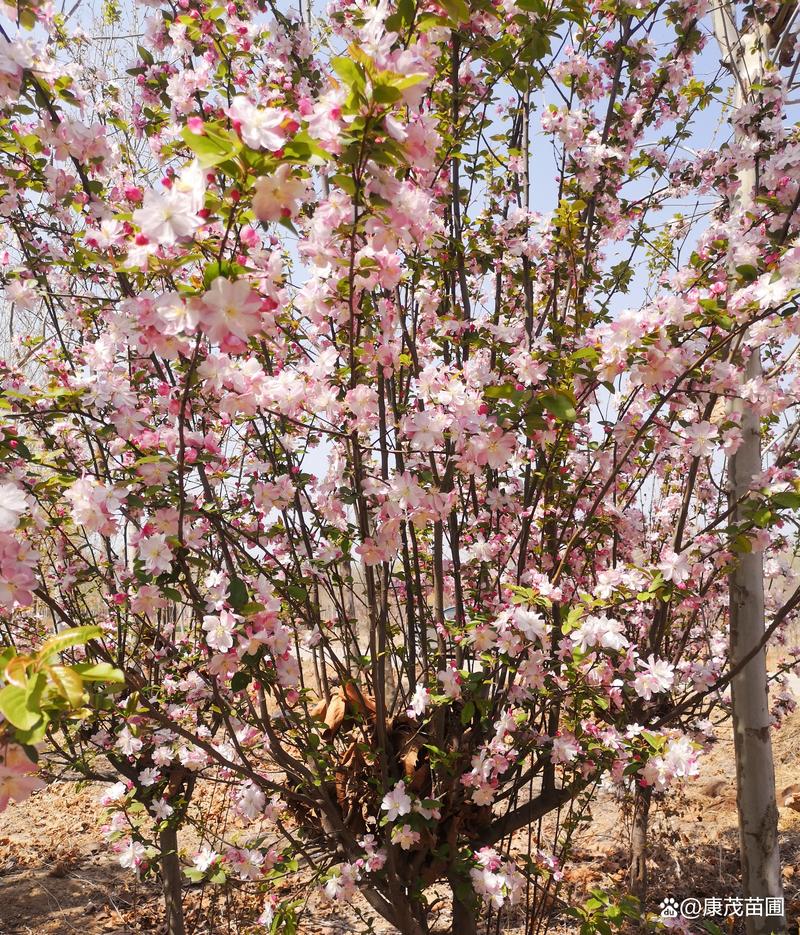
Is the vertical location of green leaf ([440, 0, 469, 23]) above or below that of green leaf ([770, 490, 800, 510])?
above

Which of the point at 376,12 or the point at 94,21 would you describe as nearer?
the point at 376,12

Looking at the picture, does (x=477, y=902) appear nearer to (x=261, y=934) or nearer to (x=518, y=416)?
(x=261, y=934)

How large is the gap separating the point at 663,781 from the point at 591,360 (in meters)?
1.27

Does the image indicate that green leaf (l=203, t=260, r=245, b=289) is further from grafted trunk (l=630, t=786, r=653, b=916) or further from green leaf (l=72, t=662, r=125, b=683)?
grafted trunk (l=630, t=786, r=653, b=916)

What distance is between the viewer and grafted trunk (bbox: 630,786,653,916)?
3.75 meters

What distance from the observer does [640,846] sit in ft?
12.7

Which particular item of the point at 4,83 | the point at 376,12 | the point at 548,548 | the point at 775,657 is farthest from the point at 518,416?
the point at 775,657

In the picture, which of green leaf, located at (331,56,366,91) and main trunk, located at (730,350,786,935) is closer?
green leaf, located at (331,56,366,91)

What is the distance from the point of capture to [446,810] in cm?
249

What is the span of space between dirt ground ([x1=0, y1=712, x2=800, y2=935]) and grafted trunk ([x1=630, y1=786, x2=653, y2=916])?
0.26 metres

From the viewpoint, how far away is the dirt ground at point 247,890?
4082mm

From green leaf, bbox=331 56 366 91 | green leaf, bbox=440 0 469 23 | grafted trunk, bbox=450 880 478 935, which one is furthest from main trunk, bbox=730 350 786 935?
green leaf, bbox=331 56 366 91

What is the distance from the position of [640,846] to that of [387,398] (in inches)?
119

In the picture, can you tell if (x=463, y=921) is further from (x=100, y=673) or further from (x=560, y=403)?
(x=100, y=673)
